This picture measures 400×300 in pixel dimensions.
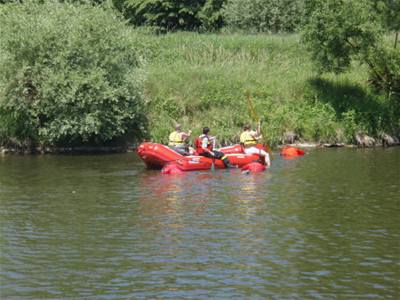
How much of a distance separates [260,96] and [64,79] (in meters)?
8.75

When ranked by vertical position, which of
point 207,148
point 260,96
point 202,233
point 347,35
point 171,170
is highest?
point 347,35

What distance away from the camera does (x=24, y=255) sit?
15383 mm

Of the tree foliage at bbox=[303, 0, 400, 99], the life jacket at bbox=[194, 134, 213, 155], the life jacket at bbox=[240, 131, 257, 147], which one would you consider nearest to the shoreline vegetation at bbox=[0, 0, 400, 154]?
the tree foliage at bbox=[303, 0, 400, 99]

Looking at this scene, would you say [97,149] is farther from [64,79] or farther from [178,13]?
[178,13]

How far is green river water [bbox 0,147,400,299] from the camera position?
13336mm

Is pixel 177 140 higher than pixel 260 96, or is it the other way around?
pixel 260 96

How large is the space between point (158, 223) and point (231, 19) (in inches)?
1161

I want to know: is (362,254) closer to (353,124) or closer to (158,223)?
(158,223)

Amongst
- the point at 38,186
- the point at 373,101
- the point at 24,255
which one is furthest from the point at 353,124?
the point at 24,255

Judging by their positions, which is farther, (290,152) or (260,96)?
(260,96)

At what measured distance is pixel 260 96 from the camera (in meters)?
35.6

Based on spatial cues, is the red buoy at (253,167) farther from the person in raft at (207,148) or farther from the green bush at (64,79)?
the green bush at (64,79)

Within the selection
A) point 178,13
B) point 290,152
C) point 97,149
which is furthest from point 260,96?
point 178,13

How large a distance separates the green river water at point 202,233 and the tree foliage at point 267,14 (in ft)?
65.0
